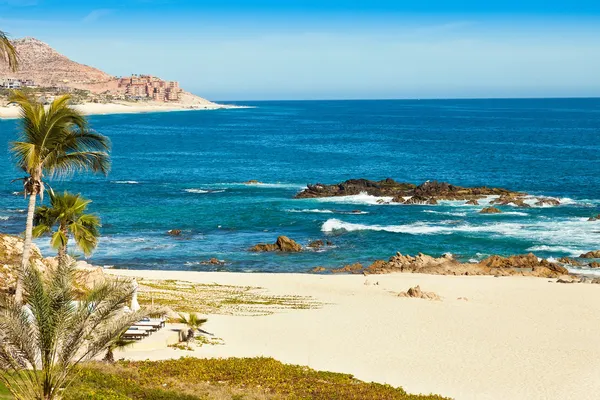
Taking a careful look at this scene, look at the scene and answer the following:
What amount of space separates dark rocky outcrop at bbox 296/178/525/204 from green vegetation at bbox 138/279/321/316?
3063 cm

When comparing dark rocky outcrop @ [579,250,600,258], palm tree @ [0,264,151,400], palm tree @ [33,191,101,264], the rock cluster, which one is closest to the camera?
palm tree @ [0,264,151,400]

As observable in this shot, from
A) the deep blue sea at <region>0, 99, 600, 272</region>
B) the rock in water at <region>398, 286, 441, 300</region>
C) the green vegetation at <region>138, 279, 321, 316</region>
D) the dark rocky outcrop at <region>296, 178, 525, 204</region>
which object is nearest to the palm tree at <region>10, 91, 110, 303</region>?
the green vegetation at <region>138, 279, 321, 316</region>

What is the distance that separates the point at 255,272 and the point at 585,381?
21033 mm

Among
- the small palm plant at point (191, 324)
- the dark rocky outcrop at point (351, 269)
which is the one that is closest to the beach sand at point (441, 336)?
the small palm plant at point (191, 324)

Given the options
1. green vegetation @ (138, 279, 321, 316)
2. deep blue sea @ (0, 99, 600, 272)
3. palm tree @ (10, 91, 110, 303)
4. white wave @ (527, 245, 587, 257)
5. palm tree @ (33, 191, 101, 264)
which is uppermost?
palm tree @ (10, 91, 110, 303)

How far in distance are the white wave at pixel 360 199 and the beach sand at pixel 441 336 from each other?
85.8ft

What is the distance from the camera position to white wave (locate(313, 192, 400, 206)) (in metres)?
61.0

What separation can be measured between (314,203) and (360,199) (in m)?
4.60

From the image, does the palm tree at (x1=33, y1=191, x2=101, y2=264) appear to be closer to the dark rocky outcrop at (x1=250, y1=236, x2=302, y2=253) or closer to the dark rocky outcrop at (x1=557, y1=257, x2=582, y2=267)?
the dark rocky outcrop at (x1=250, y1=236, x2=302, y2=253)

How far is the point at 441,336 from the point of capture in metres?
24.9

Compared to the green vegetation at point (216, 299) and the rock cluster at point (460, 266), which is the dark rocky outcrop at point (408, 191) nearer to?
the rock cluster at point (460, 266)

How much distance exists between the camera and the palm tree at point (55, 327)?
482 inches

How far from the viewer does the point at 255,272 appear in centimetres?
3881

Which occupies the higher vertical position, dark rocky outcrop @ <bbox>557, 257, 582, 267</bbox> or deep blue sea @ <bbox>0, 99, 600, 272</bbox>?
dark rocky outcrop @ <bbox>557, 257, 582, 267</bbox>
